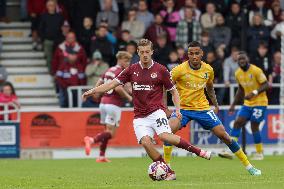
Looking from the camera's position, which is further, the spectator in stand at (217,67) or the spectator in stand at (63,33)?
the spectator in stand at (63,33)

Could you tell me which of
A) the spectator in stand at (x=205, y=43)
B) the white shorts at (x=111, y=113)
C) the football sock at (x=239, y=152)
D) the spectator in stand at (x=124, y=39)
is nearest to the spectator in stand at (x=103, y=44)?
the spectator in stand at (x=124, y=39)

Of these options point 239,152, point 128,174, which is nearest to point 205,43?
point 128,174

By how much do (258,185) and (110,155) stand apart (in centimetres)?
1115

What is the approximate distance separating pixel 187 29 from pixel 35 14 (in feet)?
14.2

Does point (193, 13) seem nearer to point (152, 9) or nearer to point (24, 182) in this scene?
point (152, 9)

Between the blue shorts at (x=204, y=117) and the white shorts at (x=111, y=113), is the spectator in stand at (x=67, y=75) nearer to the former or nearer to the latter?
the white shorts at (x=111, y=113)

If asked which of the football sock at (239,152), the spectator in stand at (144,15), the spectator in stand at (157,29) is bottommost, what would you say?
the football sock at (239,152)

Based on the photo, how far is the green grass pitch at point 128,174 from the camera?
14891 mm

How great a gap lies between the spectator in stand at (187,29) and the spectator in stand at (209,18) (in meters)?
0.55

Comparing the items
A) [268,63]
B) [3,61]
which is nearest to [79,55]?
[3,61]

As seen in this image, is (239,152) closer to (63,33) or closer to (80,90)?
(80,90)

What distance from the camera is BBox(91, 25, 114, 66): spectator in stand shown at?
88.2 ft

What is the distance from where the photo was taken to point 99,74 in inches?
1049

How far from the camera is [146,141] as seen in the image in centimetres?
1567
